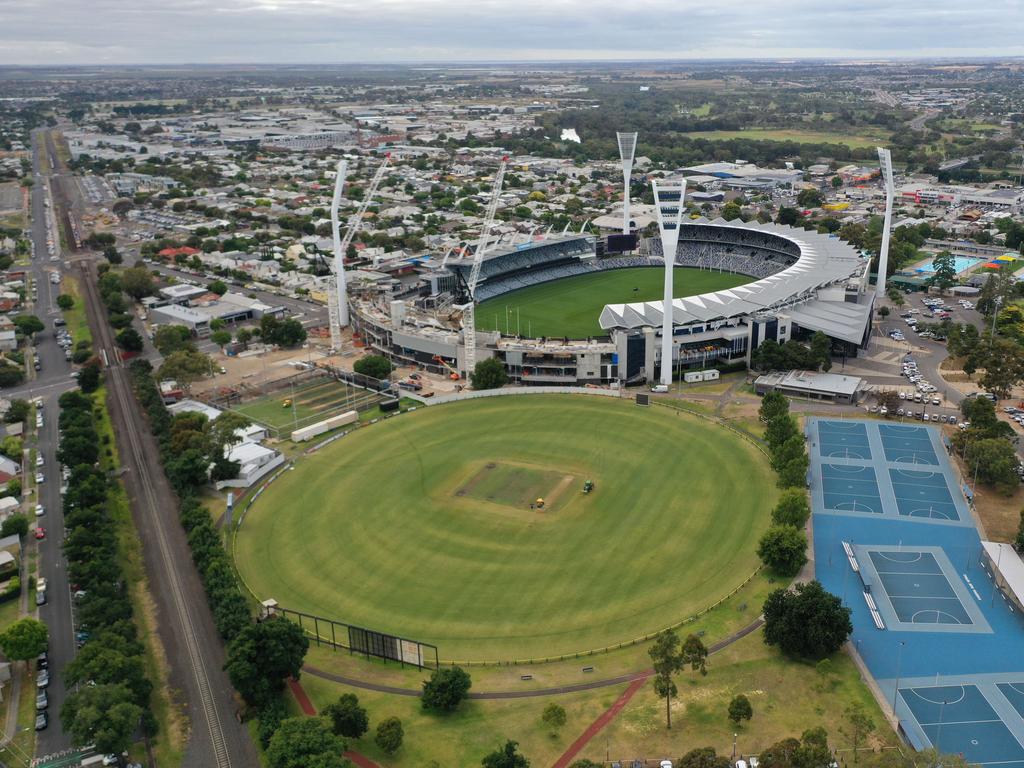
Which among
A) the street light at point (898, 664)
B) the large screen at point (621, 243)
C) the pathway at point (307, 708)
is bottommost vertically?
the pathway at point (307, 708)

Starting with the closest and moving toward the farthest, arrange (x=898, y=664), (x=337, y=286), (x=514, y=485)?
1. (x=898, y=664)
2. (x=514, y=485)
3. (x=337, y=286)

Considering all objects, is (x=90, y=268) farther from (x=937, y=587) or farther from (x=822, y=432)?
(x=937, y=587)

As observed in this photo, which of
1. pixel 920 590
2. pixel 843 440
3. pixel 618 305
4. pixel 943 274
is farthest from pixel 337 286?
pixel 943 274

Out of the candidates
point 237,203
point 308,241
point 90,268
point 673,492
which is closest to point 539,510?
point 673,492

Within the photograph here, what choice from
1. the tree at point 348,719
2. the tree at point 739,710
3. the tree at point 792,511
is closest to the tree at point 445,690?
the tree at point 348,719

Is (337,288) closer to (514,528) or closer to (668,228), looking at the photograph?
(668,228)

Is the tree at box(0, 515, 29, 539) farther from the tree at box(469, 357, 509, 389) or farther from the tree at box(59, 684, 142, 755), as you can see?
the tree at box(469, 357, 509, 389)

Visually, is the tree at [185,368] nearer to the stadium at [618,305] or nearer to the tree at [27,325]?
the stadium at [618,305]
